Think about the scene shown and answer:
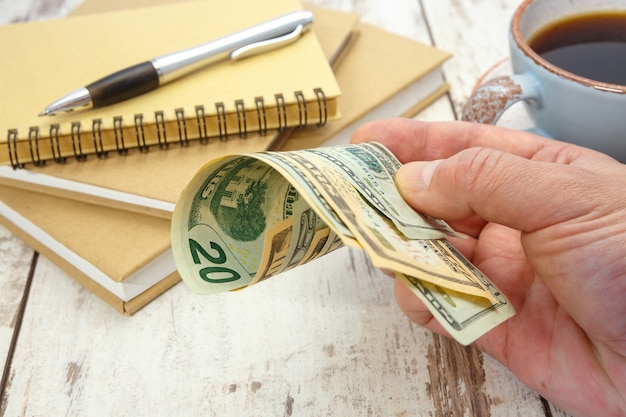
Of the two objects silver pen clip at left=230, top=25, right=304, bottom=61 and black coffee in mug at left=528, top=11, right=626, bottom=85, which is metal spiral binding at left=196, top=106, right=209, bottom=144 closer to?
silver pen clip at left=230, top=25, right=304, bottom=61

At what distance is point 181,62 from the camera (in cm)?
76

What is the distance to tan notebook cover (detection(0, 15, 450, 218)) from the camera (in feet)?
2.25

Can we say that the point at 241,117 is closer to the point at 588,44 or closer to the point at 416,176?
the point at 416,176

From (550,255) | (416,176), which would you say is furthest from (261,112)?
(550,255)

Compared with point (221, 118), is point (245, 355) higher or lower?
lower

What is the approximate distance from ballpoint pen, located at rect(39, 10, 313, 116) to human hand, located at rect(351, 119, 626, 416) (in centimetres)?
32

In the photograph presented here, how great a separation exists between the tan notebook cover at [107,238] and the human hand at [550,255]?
25cm

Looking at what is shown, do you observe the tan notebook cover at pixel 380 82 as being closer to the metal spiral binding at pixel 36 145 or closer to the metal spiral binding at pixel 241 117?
the metal spiral binding at pixel 241 117

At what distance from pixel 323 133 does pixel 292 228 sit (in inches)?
10.9

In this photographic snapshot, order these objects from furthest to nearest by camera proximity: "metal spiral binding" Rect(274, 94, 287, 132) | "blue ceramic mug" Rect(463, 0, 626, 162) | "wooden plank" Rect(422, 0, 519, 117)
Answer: "wooden plank" Rect(422, 0, 519, 117) → "metal spiral binding" Rect(274, 94, 287, 132) → "blue ceramic mug" Rect(463, 0, 626, 162)

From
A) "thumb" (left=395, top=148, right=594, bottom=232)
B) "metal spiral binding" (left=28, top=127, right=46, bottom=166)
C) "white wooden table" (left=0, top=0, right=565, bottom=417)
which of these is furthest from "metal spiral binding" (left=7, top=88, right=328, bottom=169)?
"thumb" (left=395, top=148, right=594, bottom=232)

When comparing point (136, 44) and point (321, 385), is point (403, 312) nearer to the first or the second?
point (321, 385)

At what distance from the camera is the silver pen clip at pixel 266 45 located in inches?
30.8

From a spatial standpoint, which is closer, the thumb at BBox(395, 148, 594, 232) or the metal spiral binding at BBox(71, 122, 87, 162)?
the thumb at BBox(395, 148, 594, 232)
